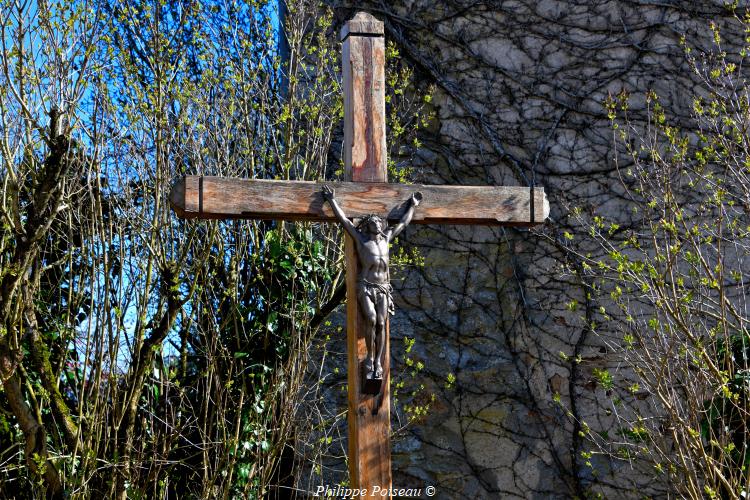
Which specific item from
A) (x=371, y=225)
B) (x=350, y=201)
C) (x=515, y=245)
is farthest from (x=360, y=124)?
(x=515, y=245)

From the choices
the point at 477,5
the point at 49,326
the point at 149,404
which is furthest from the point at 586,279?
the point at 49,326

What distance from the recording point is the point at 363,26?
4105 millimetres

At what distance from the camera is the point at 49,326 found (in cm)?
597

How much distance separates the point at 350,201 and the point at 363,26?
70 cm

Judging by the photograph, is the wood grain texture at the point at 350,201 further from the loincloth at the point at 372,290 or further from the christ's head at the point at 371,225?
the loincloth at the point at 372,290

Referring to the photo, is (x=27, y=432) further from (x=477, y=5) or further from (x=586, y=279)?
(x=477, y=5)

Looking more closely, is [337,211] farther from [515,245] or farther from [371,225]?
[515,245]

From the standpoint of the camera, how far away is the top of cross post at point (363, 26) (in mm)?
4090

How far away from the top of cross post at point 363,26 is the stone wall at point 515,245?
284 cm

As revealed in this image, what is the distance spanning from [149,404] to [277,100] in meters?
2.04

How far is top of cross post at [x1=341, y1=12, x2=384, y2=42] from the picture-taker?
4.09m

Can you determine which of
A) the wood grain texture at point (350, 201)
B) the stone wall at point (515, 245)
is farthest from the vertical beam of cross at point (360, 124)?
the stone wall at point (515, 245)

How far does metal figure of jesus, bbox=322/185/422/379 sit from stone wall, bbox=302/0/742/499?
2.67 metres

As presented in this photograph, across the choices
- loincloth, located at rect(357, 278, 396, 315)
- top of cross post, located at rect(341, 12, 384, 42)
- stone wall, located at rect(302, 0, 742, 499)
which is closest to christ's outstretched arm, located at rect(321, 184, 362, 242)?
loincloth, located at rect(357, 278, 396, 315)
